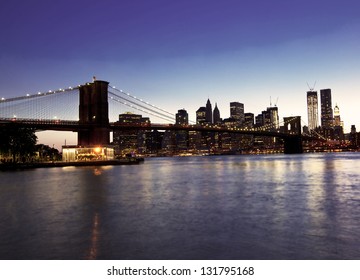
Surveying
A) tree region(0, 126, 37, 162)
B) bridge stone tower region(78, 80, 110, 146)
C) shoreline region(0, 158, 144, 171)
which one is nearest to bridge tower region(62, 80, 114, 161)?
bridge stone tower region(78, 80, 110, 146)

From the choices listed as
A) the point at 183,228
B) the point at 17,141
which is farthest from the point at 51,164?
the point at 183,228

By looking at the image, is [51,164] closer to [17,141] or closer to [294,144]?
[17,141]

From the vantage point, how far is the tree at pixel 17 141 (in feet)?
210

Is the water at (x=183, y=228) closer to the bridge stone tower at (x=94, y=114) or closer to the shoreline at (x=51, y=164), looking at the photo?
the shoreline at (x=51, y=164)

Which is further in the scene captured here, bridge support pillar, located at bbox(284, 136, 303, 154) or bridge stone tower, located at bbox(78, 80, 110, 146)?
bridge support pillar, located at bbox(284, 136, 303, 154)

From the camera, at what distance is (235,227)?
11727 millimetres

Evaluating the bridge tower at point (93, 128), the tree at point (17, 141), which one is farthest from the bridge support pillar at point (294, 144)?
the tree at point (17, 141)

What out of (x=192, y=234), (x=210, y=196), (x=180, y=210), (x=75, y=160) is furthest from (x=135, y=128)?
(x=192, y=234)

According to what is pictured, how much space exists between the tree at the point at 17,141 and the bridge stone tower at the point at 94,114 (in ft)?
33.0

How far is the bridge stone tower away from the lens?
224ft

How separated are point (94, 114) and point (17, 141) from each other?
1582 centimetres

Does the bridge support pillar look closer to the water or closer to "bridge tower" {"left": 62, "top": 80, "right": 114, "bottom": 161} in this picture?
"bridge tower" {"left": 62, "top": 80, "right": 114, "bottom": 161}

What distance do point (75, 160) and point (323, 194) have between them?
59481mm

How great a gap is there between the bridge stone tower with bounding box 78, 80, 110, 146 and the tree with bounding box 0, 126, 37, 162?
33.0 ft
